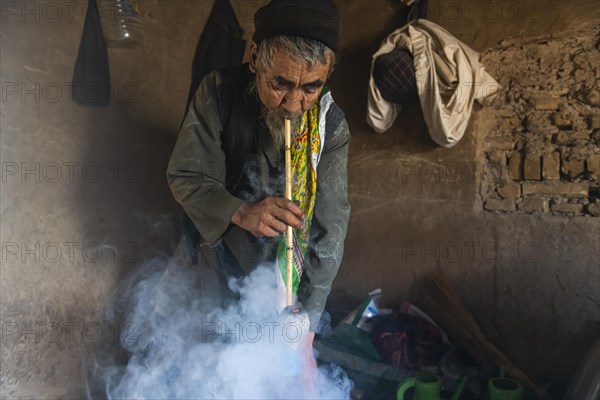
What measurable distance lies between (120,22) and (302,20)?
168cm

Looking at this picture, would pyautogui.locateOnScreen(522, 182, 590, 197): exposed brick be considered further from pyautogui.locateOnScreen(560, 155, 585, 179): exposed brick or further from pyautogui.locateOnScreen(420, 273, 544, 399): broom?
pyautogui.locateOnScreen(420, 273, 544, 399): broom

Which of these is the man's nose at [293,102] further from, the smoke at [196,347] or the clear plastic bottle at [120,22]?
the clear plastic bottle at [120,22]

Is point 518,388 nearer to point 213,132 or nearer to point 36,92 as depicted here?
point 213,132

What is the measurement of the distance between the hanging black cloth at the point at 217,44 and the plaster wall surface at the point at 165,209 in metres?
0.10

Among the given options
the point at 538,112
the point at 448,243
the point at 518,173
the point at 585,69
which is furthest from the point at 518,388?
the point at 585,69

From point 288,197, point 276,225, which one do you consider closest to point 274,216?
point 276,225

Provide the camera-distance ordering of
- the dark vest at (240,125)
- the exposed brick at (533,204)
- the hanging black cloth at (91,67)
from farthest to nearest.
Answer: the exposed brick at (533,204)
the hanging black cloth at (91,67)
the dark vest at (240,125)

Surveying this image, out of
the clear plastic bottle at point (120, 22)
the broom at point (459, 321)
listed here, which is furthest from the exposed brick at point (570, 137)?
the clear plastic bottle at point (120, 22)

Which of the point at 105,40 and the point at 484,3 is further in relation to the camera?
the point at 484,3

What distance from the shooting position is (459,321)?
134 inches

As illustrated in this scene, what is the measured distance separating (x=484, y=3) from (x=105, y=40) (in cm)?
267

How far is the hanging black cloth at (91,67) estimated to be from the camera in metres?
2.87

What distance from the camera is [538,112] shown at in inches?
129

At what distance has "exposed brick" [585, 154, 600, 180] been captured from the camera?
10.0 feet
